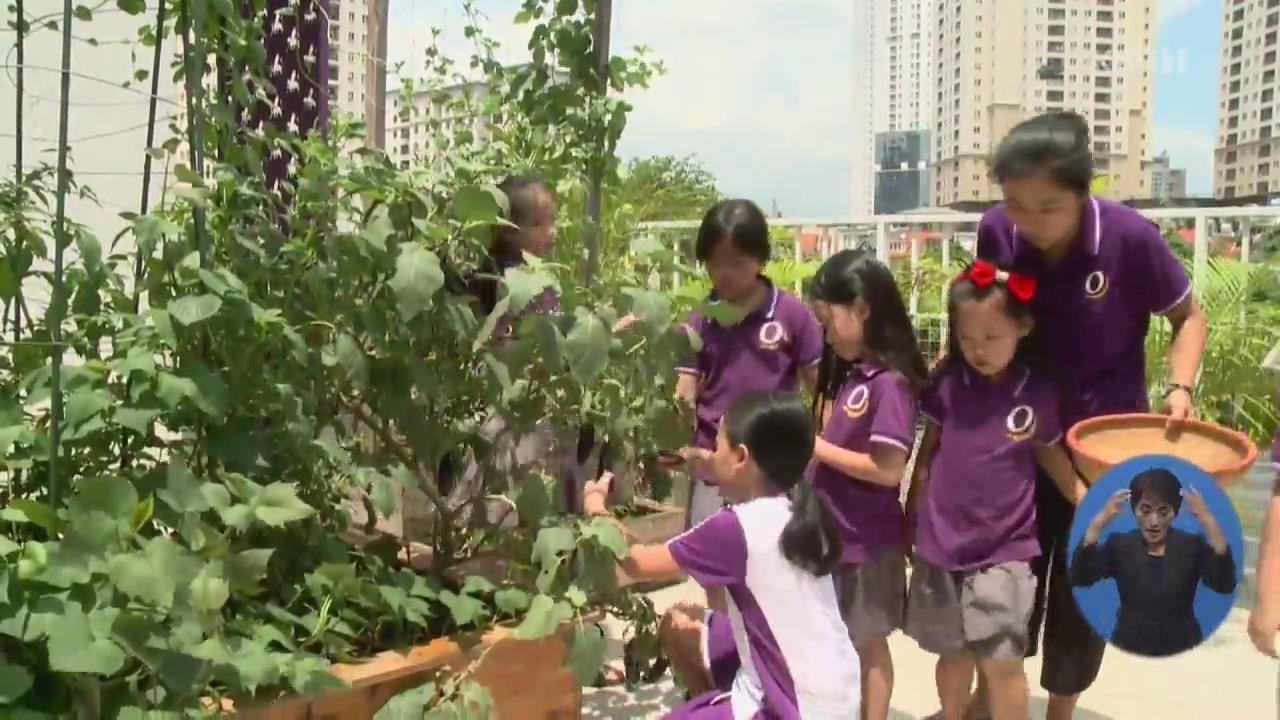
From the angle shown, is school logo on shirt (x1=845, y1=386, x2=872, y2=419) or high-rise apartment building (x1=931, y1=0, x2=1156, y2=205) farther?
high-rise apartment building (x1=931, y1=0, x2=1156, y2=205)

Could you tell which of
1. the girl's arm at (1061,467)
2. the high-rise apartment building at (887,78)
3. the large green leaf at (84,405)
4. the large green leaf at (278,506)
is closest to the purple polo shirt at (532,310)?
the large green leaf at (278,506)

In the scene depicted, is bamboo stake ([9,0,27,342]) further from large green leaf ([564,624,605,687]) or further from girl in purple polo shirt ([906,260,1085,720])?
girl in purple polo shirt ([906,260,1085,720])

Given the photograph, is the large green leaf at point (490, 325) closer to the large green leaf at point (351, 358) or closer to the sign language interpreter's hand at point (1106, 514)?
the large green leaf at point (351, 358)

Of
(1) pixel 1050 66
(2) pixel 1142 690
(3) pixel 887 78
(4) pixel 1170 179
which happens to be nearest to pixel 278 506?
(2) pixel 1142 690

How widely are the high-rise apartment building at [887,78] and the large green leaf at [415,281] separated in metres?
11.4

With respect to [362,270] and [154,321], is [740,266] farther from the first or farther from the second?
[154,321]

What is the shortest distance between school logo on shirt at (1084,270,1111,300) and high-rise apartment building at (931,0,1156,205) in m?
7.20

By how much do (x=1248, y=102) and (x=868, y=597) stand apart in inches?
453

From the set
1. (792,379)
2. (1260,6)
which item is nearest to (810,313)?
(792,379)

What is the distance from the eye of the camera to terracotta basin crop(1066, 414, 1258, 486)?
5.10 feet

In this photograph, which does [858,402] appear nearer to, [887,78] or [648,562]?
[648,562]

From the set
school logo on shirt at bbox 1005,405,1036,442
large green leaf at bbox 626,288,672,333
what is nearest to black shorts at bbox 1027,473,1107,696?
school logo on shirt at bbox 1005,405,1036,442

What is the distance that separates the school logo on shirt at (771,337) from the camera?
213cm

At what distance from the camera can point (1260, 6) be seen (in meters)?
9.02
